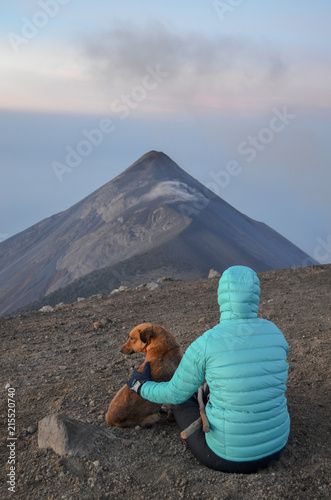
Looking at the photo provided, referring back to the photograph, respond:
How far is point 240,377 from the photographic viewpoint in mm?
3598

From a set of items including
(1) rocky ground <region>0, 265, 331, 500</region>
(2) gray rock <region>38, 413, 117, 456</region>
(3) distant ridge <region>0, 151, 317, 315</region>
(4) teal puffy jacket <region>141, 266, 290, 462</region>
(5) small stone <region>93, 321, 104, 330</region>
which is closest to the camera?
(4) teal puffy jacket <region>141, 266, 290, 462</region>

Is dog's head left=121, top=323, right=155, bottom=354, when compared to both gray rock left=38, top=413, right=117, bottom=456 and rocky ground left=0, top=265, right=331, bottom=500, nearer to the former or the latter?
rocky ground left=0, top=265, right=331, bottom=500

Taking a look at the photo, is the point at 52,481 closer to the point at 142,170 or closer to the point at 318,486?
the point at 318,486

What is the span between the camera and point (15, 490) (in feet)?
12.7

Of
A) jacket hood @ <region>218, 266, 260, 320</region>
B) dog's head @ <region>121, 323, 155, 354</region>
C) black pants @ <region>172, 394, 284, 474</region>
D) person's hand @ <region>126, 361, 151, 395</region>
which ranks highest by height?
jacket hood @ <region>218, 266, 260, 320</region>

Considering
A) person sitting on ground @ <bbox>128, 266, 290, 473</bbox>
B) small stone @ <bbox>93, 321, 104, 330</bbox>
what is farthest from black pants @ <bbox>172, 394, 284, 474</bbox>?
small stone @ <bbox>93, 321, 104, 330</bbox>

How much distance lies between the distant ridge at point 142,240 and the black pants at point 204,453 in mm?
15905

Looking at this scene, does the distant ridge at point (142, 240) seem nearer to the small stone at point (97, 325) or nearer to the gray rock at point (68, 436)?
the small stone at point (97, 325)

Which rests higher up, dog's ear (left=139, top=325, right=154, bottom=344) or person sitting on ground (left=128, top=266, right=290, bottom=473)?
dog's ear (left=139, top=325, right=154, bottom=344)

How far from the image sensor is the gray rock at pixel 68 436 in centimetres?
414

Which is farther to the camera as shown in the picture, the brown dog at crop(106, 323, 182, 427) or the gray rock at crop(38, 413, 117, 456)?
the brown dog at crop(106, 323, 182, 427)

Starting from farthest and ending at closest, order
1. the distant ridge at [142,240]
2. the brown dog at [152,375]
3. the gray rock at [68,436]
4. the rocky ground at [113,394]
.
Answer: the distant ridge at [142,240]
the brown dog at [152,375]
the gray rock at [68,436]
the rocky ground at [113,394]

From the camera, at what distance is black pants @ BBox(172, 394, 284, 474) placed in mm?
3797

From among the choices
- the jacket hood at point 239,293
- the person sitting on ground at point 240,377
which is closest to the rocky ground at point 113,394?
the person sitting on ground at point 240,377
